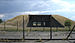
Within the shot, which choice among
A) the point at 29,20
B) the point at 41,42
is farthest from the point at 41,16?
the point at 41,42

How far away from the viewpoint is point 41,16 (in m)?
49.3

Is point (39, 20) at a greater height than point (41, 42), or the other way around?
point (39, 20)

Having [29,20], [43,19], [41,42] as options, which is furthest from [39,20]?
[41,42]

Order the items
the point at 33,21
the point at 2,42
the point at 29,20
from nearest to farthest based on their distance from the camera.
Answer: the point at 2,42 → the point at 33,21 → the point at 29,20

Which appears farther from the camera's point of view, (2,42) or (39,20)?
(39,20)

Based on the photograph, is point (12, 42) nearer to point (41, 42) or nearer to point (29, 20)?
point (41, 42)

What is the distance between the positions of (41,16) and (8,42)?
38752mm

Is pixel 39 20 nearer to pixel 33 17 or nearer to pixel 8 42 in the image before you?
pixel 33 17

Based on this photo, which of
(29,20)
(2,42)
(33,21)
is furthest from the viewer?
(29,20)

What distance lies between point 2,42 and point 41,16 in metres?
38.9

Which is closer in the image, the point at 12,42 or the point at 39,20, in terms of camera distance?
the point at 12,42

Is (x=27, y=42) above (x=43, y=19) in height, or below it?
below

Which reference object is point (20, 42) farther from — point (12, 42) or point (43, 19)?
point (43, 19)

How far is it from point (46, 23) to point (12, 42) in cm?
3809
